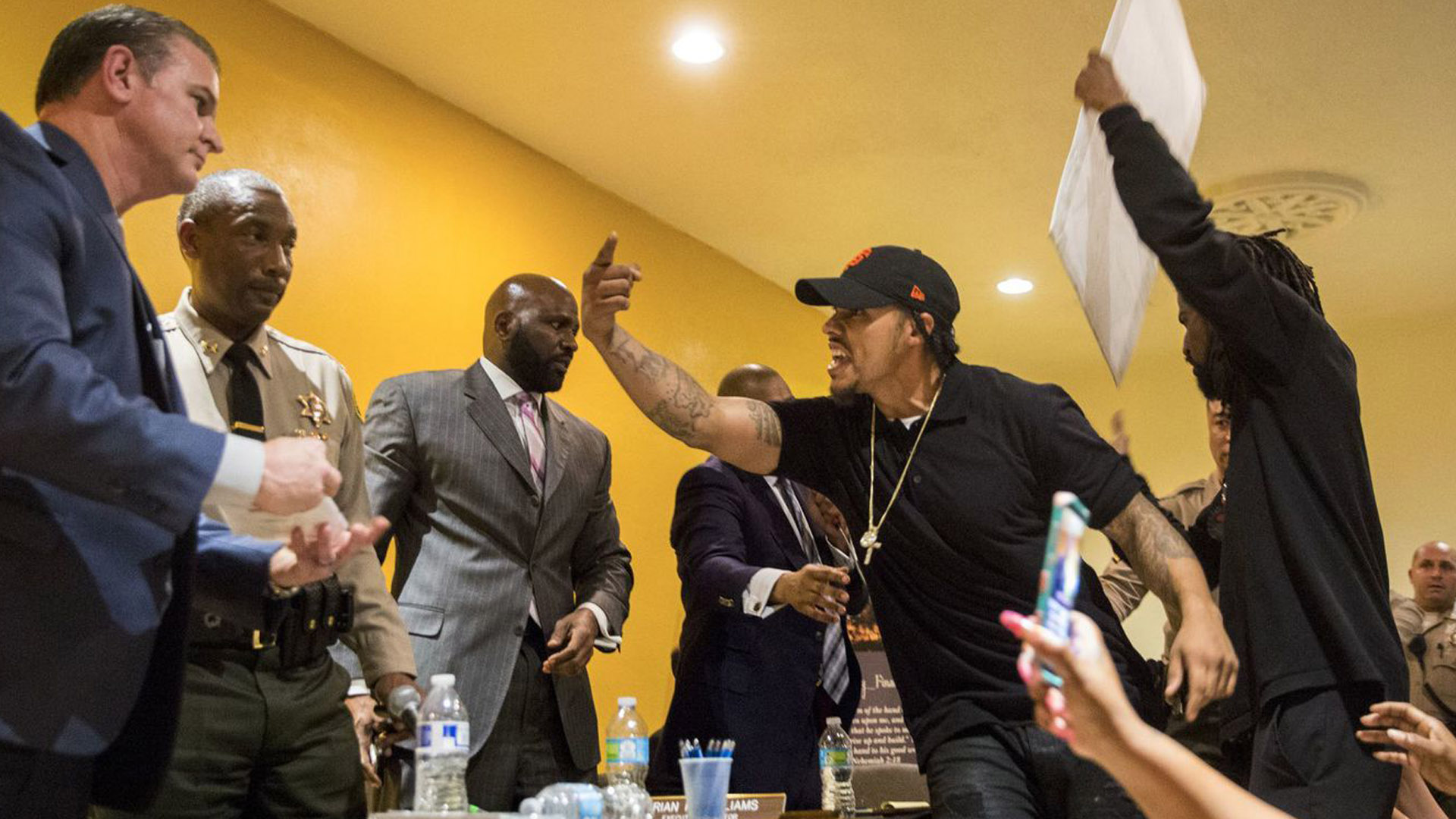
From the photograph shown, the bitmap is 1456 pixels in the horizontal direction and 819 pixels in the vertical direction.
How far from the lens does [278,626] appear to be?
227 cm

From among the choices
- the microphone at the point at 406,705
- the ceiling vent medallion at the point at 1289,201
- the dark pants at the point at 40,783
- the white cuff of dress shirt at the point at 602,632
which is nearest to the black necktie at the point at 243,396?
the microphone at the point at 406,705

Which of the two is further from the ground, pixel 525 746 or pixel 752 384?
pixel 752 384

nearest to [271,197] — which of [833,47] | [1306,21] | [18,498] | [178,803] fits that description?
[178,803]

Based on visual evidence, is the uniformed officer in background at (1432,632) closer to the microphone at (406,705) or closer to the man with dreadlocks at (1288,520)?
the man with dreadlocks at (1288,520)

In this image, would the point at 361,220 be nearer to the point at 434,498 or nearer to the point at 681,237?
the point at 434,498

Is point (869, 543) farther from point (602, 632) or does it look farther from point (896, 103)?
point (896, 103)

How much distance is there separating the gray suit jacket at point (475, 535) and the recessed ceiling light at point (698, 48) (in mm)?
2131

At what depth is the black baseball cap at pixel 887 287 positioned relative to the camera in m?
3.15

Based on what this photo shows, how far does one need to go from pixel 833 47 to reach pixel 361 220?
200cm

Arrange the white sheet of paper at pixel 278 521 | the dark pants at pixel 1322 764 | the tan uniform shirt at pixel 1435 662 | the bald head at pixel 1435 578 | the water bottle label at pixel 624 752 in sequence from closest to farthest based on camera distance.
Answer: the white sheet of paper at pixel 278 521, the dark pants at pixel 1322 764, the water bottle label at pixel 624 752, the tan uniform shirt at pixel 1435 662, the bald head at pixel 1435 578

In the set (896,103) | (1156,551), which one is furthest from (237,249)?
(896,103)

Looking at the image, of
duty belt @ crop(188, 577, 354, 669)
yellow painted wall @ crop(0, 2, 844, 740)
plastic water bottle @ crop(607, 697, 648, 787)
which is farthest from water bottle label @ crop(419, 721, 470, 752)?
yellow painted wall @ crop(0, 2, 844, 740)

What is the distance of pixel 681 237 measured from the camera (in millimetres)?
7355

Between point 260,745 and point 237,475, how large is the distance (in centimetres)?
122
